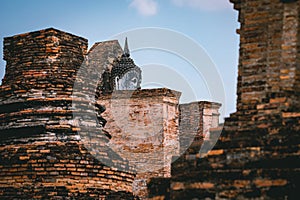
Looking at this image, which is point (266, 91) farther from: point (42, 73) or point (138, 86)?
point (138, 86)

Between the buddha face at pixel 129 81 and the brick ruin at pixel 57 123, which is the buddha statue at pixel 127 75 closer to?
the buddha face at pixel 129 81

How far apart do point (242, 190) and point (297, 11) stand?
89.2 inches

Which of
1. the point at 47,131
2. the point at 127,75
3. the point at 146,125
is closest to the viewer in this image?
the point at 47,131

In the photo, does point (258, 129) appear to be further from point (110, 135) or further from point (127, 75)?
point (127, 75)

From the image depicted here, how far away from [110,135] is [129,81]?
35.4ft

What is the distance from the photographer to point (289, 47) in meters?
7.88

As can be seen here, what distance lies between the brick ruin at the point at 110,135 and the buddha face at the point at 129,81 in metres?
2.43

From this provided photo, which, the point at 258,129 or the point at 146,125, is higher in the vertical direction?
the point at 146,125

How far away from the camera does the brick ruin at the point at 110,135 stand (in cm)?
722

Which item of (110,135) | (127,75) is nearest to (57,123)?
(110,135)

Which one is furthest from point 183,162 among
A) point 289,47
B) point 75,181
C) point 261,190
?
point 75,181

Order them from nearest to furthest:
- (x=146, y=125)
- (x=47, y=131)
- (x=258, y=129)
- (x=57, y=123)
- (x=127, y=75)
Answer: (x=258, y=129), (x=47, y=131), (x=57, y=123), (x=127, y=75), (x=146, y=125)

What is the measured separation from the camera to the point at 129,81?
24516mm

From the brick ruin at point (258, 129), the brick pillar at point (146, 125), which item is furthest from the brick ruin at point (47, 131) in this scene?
the brick pillar at point (146, 125)
